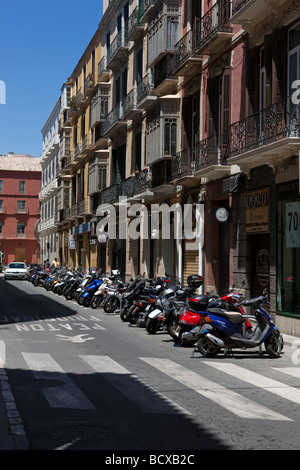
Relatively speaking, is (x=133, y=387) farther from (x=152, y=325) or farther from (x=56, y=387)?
(x=152, y=325)

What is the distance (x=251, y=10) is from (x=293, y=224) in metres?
5.47

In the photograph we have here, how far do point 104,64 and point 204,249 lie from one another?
64.8 feet

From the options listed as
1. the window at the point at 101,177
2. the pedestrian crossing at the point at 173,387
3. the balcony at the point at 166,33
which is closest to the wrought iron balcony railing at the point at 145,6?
the balcony at the point at 166,33

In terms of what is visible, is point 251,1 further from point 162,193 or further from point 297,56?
point 162,193

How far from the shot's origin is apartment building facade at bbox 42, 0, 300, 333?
14.7 metres

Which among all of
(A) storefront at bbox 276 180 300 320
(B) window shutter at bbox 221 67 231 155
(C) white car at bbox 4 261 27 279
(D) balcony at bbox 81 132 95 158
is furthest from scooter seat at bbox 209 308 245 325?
(C) white car at bbox 4 261 27 279

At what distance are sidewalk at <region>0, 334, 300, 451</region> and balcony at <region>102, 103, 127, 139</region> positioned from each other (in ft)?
78.4

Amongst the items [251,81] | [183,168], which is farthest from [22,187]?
[251,81]

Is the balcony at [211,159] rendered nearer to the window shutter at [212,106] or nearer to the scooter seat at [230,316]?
the window shutter at [212,106]

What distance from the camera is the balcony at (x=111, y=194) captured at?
3114 centimetres

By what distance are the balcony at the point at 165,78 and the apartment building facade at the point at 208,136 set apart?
53mm

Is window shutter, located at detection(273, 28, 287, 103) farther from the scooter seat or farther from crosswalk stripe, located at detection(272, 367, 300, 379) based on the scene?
crosswalk stripe, located at detection(272, 367, 300, 379)

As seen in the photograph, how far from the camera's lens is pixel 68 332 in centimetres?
1474

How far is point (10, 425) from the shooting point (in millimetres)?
6133
